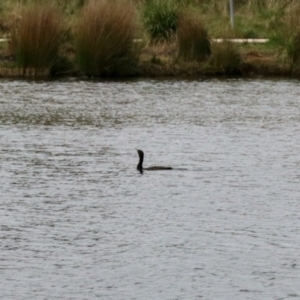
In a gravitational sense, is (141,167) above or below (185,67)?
below

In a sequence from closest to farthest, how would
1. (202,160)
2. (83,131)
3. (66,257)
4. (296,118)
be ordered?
(66,257)
(202,160)
(83,131)
(296,118)

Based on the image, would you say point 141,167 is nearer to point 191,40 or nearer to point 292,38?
point 191,40

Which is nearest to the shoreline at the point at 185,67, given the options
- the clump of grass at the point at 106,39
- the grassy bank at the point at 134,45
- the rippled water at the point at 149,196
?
the grassy bank at the point at 134,45

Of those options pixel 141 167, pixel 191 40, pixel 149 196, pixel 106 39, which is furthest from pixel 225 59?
pixel 149 196

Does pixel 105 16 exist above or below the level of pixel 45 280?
above

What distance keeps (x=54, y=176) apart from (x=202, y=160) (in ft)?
10.6

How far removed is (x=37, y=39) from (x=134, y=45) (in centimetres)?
298

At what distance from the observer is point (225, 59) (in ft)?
126

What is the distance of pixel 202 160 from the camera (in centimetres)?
2377

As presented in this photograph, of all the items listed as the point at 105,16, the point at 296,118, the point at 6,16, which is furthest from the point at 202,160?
the point at 6,16

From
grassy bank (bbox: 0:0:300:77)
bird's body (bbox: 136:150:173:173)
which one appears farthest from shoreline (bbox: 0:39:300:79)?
bird's body (bbox: 136:150:173:173)

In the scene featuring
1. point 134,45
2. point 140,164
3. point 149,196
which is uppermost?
point 134,45

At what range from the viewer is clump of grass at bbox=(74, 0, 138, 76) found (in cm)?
3694

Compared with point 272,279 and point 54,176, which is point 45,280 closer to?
point 272,279
